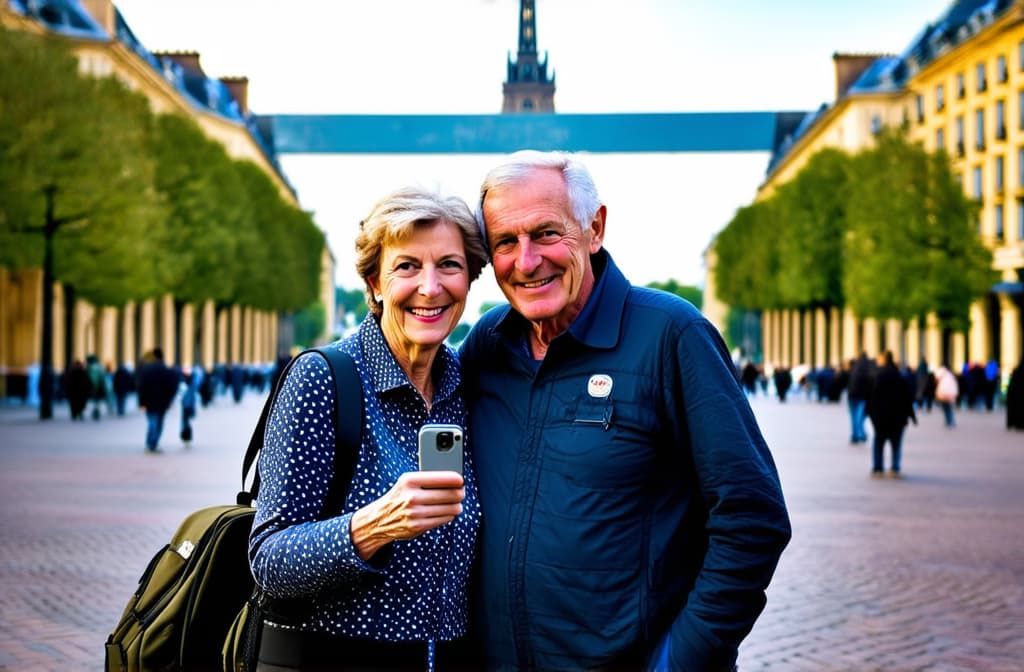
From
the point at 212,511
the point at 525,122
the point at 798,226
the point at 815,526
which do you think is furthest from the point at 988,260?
the point at 212,511

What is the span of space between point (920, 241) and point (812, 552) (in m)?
39.2

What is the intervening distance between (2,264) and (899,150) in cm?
3248

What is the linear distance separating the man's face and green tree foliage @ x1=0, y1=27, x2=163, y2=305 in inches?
1108

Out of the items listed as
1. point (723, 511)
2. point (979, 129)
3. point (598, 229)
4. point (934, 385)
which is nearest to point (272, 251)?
point (979, 129)

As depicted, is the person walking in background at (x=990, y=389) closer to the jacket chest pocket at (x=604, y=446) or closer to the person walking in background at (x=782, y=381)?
the person walking in background at (x=782, y=381)

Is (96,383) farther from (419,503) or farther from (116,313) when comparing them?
(419,503)

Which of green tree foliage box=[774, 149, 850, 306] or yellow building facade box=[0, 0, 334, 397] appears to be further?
green tree foliage box=[774, 149, 850, 306]

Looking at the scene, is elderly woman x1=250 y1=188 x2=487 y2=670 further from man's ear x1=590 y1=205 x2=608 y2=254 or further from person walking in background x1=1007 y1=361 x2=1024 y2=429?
person walking in background x1=1007 y1=361 x2=1024 y2=429

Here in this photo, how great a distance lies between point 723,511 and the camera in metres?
2.85

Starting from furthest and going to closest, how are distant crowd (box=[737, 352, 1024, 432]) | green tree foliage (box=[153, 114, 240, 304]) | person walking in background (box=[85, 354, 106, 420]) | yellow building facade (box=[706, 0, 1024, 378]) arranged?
yellow building facade (box=[706, 0, 1024, 378]) < green tree foliage (box=[153, 114, 240, 304]) < person walking in background (box=[85, 354, 106, 420]) < distant crowd (box=[737, 352, 1024, 432])

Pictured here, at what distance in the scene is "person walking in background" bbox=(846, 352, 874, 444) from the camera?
78.0ft

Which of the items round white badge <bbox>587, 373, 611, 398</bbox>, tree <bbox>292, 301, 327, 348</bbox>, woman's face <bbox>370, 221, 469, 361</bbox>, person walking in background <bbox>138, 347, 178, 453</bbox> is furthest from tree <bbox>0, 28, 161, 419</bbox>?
tree <bbox>292, 301, 327, 348</bbox>

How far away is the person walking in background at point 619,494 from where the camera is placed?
2.84m

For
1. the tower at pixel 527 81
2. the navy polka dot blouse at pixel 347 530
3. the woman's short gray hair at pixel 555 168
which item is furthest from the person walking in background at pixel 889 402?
the tower at pixel 527 81
